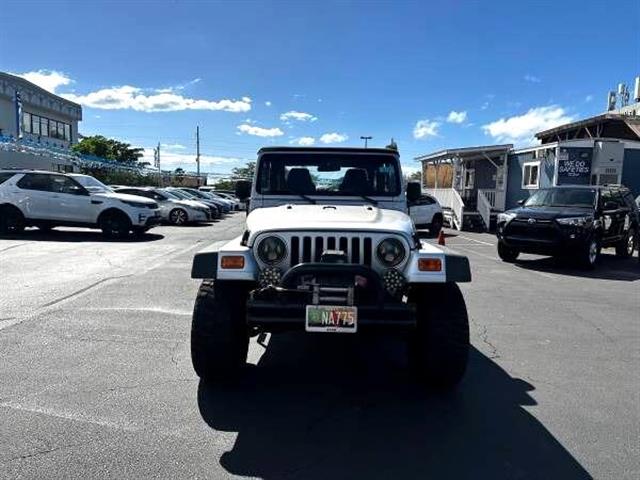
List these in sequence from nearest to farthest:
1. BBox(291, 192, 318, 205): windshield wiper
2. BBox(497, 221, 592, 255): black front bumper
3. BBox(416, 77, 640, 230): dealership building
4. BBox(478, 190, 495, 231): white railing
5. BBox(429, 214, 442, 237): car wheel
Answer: BBox(291, 192, 318, 205): windshield wiper < BBox(497, 221, 592, 255): black front bumper < BBox(416, 77, 640, 230): dealership building < BBox(429, 214, 442, 237): car wheel < BBox(478, 190, 495, 231): white railing

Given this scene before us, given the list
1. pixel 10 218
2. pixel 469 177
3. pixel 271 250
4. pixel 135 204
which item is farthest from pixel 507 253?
pixel 469 177

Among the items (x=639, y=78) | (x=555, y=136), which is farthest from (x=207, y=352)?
(x=639, y=78)

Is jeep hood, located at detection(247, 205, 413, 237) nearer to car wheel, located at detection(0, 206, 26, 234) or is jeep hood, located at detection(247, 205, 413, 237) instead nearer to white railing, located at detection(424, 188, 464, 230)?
car wheel, located at detection(0, 206, 26, 234)

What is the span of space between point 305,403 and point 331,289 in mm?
921

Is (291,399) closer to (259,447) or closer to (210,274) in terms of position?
(259,447)

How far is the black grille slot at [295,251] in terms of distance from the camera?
12.8 feet

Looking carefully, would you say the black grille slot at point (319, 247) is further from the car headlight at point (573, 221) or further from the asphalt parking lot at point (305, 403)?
the car headlight at point (573, 221)

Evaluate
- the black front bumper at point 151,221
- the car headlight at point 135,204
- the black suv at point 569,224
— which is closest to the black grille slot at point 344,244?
the black suv at point 569,224

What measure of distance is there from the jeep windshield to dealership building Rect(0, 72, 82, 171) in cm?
2404

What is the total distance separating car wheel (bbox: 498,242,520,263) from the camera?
12.1 m

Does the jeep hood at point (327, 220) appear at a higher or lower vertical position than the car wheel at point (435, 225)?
higher

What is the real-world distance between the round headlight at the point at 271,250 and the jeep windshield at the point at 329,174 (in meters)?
1.66

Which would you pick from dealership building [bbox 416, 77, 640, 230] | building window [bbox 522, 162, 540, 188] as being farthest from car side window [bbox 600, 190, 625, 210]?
building window [bbox 522, 162, 540, 188]

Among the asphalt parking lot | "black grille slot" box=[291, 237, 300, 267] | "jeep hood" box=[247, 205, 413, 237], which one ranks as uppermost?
"jeep hood" box=[247, 205, 413, 237]
